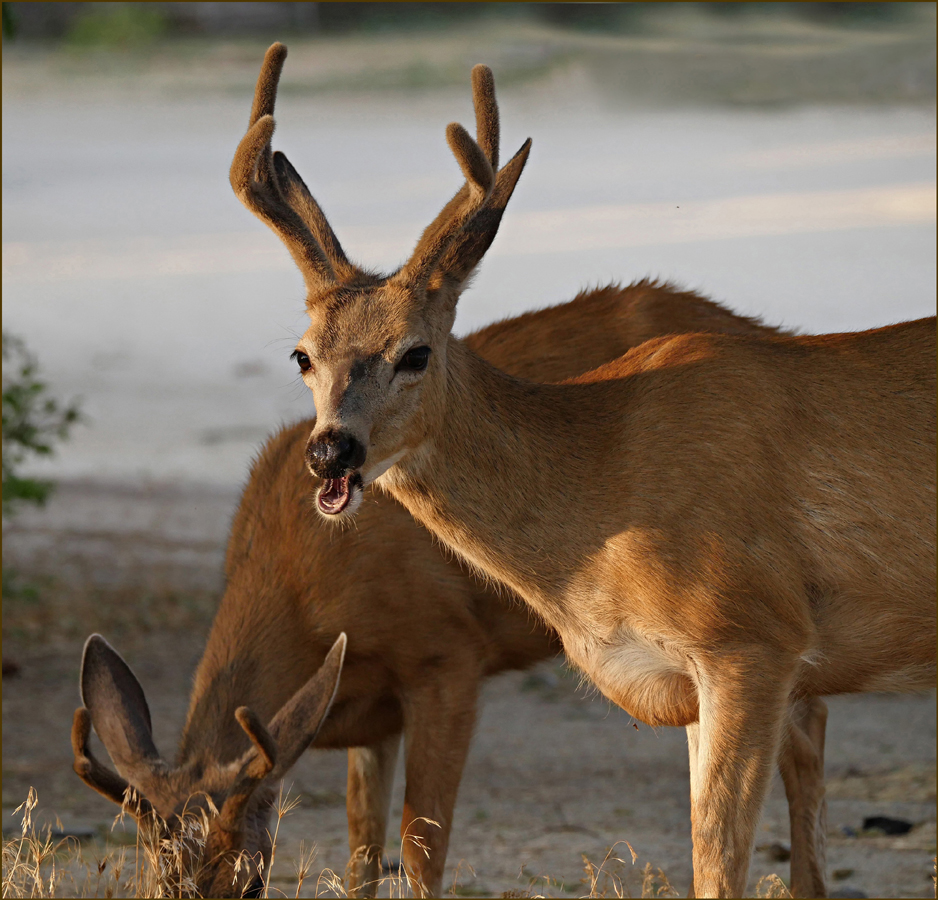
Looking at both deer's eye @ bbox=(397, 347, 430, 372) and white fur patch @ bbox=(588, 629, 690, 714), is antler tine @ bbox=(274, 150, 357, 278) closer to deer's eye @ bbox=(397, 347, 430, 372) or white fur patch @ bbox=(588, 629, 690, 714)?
deer's eye @ bbox=(397, 347, 430, 372)

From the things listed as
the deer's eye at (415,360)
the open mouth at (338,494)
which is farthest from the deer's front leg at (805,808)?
the open mouth at (338,494)

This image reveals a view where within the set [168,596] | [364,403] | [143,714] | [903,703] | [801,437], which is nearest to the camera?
[364,403]

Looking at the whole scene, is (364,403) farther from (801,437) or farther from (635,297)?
(635,297)

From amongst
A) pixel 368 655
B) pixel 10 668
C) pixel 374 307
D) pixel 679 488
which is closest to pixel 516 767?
pixel 368 655

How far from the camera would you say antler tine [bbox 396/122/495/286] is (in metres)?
5.62

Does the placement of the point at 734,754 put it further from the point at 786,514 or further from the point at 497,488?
the point at 497,488

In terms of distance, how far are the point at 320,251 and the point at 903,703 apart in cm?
887

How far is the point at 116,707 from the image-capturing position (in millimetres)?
6508

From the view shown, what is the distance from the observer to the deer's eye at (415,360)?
5.54m

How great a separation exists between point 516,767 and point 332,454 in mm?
6477

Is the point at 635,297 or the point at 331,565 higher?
the point at 635,297

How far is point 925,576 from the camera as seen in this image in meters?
5.68

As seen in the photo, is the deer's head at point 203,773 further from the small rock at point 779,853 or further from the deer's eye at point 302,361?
the small rock at point 779,853

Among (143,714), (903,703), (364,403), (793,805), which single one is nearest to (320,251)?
(364,403)
